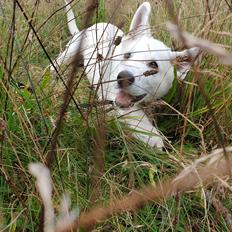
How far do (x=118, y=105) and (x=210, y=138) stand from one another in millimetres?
437

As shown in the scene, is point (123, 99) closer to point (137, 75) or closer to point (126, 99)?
point (126, 99)

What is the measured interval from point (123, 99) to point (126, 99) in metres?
0.01

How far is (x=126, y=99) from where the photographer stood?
2389 mm

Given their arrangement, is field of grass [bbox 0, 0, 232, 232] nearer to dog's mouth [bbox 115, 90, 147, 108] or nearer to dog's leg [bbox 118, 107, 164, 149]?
dog's leg [bbox 118, 107, 164, 149]

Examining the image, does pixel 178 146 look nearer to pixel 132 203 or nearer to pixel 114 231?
pixel 114 231

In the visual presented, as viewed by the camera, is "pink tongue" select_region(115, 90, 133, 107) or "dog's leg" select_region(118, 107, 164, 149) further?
"pink tongue" select_region(115, 90, 133, 107)

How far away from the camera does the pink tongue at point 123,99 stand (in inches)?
92.7

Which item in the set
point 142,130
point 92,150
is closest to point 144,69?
point 142,130

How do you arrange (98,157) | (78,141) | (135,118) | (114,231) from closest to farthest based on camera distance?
(98,157) < (114,231) < (78,141) < (135,118)

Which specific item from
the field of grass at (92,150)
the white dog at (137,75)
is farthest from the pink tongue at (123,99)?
the field of grass at (92,150)

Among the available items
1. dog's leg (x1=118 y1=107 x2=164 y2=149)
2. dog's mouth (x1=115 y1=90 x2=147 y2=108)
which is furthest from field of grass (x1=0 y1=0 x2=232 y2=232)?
dog's mouth (x1=115 y1=90 x2=147 y2=108)

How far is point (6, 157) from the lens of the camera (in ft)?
5.48

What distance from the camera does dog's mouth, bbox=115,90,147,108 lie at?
236 centimetres

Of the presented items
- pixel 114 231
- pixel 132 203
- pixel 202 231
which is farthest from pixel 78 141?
pixel 132 203
